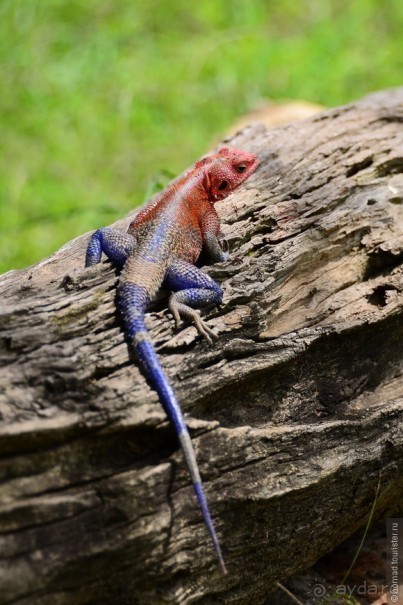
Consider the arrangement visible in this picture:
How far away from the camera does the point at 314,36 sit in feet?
23.8

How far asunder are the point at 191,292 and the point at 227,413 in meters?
0.51

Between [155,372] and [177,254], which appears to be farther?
[177,254]

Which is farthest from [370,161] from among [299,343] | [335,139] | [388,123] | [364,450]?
[364,450]

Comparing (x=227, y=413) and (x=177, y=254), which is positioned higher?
(x=177, y=254)

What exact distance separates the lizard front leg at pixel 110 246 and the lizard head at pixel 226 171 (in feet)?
1.69

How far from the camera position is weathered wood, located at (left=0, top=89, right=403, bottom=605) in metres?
2.28

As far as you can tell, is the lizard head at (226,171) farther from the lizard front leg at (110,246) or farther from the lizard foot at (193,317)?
the lizard foot at (193,317)

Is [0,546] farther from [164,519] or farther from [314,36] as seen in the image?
[314,36]

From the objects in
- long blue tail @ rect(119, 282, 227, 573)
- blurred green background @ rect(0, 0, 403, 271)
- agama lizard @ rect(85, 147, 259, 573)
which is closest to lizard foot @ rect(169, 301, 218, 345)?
agama lizard @ rect(85, 147, 259, 573)

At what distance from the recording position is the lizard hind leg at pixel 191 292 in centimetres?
280

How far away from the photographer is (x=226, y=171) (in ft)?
11.5

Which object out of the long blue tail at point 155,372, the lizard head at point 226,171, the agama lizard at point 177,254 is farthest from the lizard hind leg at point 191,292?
the lizard head at point 226,171

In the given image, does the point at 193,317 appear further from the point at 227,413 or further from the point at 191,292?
the point at 227,413

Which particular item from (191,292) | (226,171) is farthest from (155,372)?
(226,171)
